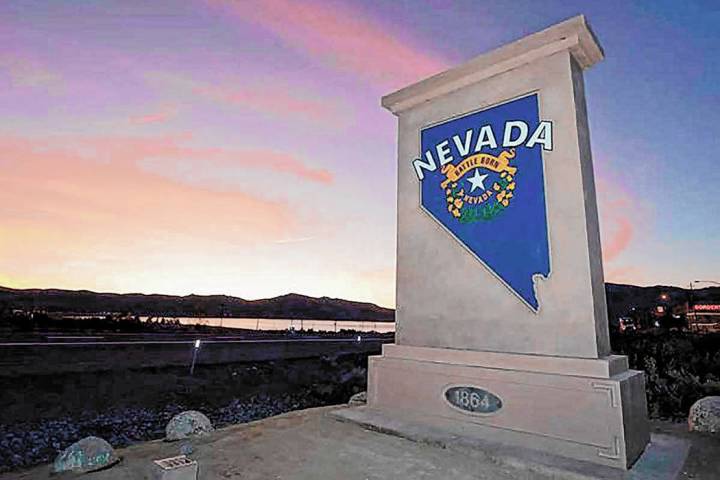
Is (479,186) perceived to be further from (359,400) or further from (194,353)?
(194,353)

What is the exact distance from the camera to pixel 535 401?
169 inches

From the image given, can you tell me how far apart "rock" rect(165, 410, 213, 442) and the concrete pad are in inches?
72.5

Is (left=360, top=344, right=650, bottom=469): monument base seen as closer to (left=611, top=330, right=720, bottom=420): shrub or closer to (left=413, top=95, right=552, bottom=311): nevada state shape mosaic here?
(left=413, top=95, right=552, bottom=311): nevada state shape mosaic

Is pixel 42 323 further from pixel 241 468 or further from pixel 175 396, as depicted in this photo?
pixel 241 468

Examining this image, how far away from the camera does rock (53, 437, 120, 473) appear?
3.80m

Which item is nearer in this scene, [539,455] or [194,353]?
[539,455]

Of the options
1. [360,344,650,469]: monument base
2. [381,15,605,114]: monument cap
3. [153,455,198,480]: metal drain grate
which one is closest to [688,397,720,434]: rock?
[360,344,650,469]: monument base

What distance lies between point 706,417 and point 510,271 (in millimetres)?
3452

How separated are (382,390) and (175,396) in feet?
28.8

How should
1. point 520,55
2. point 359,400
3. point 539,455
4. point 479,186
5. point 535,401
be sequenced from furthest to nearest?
point 359,400, point 479,186, point 520,55, point 535,401, point 539,455

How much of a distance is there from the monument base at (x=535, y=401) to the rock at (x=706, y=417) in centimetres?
173

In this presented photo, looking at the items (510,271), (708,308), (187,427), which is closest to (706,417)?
(510,271)

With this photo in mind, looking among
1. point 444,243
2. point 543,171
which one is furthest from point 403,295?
point 543,171

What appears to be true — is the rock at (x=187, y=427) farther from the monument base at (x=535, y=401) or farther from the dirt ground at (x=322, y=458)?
the monument base at (x=535, y=401)
